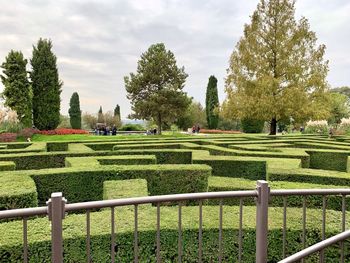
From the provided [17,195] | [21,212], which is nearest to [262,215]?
[21,212]

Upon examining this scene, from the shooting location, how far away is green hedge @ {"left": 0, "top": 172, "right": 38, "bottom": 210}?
5.41m

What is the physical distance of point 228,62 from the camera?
1008 inches

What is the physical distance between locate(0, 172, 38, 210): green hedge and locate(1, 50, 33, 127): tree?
28555 mm

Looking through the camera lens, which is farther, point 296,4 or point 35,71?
point 35,71

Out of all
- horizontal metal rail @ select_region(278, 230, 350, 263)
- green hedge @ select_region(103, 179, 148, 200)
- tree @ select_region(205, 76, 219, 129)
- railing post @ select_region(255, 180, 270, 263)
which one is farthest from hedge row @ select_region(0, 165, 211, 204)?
tree @ select_region(205, 76, 219, 129)

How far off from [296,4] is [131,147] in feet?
61.2

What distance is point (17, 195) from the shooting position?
17.9 feet

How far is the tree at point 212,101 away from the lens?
4894 cm

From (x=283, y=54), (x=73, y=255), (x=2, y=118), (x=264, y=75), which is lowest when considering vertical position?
(x=73, y=255)

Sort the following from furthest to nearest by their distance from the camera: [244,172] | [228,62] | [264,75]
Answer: [228,62]
[264,75]
[244,172]

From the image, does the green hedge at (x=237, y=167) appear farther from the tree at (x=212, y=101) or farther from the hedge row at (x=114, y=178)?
the tree at (x=212, y=101)

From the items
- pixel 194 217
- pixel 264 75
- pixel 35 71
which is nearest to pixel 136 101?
pixel 35 71

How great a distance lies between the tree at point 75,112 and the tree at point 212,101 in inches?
808

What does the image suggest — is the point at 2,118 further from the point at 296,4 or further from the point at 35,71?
the point at 296,4
